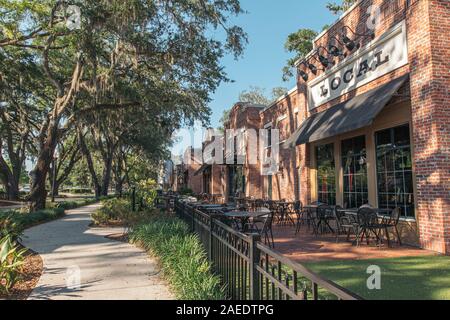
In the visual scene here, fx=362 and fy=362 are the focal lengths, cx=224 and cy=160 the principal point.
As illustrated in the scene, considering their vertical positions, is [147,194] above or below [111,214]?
above

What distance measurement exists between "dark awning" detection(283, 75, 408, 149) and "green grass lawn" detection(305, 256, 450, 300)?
328 centimetres

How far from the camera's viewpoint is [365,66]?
415 inches

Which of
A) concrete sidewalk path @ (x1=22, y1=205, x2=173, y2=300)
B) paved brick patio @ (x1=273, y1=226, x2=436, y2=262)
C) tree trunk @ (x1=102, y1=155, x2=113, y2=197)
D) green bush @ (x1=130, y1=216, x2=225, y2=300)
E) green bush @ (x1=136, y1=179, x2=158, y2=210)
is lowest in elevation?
concrete sidewalk path @ (x1=22, y1=205, x2=173, y2=300)

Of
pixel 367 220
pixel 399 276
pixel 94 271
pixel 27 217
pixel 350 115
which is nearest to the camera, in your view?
pixel 399 276

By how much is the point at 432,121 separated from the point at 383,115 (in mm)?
2094

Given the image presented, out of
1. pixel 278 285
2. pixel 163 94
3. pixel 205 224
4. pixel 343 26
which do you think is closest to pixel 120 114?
pixel 163 94

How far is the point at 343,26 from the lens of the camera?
1152 centimetres

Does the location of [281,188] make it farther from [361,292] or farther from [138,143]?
[138,143]

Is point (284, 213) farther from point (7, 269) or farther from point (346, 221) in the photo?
point (7, 269)

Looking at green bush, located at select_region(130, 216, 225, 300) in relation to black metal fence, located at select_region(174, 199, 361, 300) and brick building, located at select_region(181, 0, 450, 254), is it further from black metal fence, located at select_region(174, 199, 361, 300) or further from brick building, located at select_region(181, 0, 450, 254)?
brick building, located at select_region(181, 0, 450, 254)

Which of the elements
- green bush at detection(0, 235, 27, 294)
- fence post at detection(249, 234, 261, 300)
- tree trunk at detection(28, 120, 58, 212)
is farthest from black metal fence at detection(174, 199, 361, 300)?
tree trunk at detection(28, 120, 58, 212)

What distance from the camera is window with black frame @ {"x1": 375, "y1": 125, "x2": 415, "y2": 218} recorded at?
29.7 feet

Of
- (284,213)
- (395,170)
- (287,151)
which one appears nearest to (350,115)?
(395,170)
